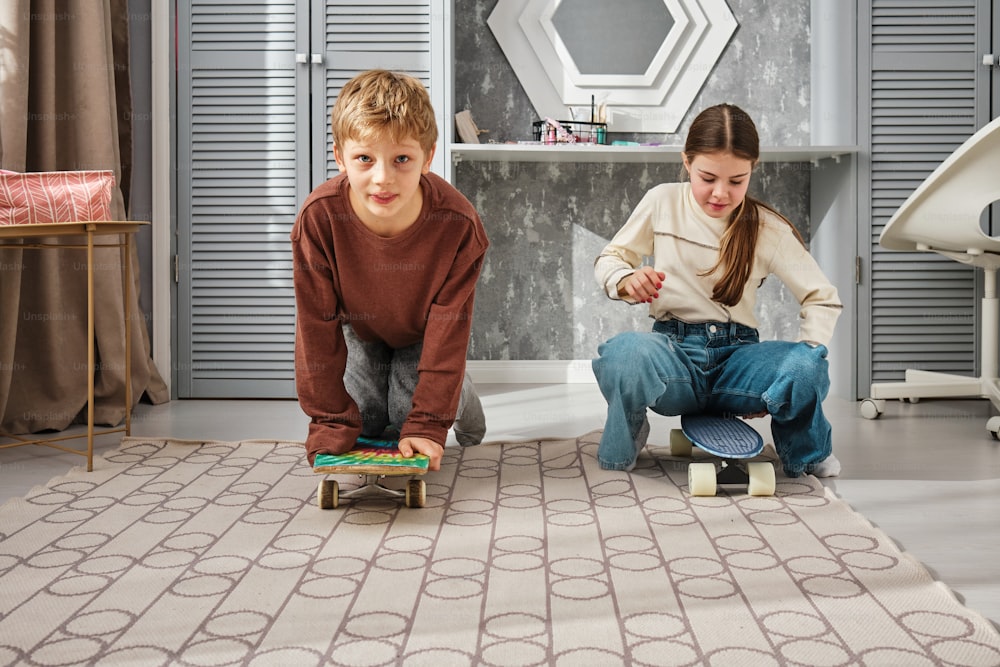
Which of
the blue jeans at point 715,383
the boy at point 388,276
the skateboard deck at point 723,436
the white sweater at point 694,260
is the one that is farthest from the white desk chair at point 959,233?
the boy at point 388,276

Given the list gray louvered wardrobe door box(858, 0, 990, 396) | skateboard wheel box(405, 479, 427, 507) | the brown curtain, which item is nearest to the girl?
skateboard wheel box(405, 479, 427, 507)

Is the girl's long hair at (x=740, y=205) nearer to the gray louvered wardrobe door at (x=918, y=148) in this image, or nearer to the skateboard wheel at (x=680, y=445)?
the skateboard wheel at (x=680, y=445)

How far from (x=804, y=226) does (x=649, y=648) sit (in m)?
2.75

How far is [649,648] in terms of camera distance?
1.08 m

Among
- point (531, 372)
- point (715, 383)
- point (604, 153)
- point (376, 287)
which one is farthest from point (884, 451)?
point (531, 372)

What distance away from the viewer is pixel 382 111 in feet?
5.32

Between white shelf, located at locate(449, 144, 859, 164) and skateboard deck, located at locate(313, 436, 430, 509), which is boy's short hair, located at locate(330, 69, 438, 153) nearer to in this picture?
skateboard deck, located at locate(313, 436, 430, 509)

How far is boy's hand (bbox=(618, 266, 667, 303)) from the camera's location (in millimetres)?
1873

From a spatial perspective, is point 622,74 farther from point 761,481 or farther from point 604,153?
point 761,481

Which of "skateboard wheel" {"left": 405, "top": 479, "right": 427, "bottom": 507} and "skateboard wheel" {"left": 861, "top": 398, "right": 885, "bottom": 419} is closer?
"skateboard wheel" {"left": 405, "top": 479, "right": 427, "bottom": 507}

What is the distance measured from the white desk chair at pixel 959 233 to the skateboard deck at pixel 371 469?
1.56 meters

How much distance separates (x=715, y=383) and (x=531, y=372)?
1.62m

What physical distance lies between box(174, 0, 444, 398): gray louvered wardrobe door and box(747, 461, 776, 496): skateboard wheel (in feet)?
5.80

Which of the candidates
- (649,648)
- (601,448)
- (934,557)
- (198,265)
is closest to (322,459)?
(601,448)
